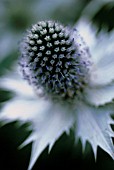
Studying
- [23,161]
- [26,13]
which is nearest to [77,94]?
[23,161]

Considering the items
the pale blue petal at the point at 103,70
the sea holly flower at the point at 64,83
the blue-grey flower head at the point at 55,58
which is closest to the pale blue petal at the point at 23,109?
the sea holly flower at the point at 64,83

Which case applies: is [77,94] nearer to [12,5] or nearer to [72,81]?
[72,81]

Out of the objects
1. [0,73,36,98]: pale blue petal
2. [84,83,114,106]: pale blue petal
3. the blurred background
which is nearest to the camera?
[84,83,114,106]: pale blue petal

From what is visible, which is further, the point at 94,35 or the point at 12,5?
the point at 12,5

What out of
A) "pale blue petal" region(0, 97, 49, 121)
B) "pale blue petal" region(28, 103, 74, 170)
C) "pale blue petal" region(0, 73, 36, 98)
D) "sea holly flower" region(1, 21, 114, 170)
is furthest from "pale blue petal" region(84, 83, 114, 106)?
"pale blue petal" region(0, 73, 36, 98)

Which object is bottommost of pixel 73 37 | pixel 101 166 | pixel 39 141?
pixel 101 166

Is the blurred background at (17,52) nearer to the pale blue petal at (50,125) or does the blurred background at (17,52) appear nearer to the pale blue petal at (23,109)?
the pale blue petal at (23,109)

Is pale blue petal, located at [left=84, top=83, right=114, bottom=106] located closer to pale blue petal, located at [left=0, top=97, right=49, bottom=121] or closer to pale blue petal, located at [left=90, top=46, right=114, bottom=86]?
pale blue petal, located at [left=90, top=46, right=114, bottom=86]

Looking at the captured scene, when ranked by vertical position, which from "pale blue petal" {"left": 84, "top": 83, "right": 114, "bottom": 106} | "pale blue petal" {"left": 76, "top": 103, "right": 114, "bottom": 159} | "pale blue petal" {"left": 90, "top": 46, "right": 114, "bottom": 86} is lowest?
"pale blue petal" {"left": 76, "top": 103, "right": 114, "bottom": 159}

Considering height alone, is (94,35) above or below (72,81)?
above
